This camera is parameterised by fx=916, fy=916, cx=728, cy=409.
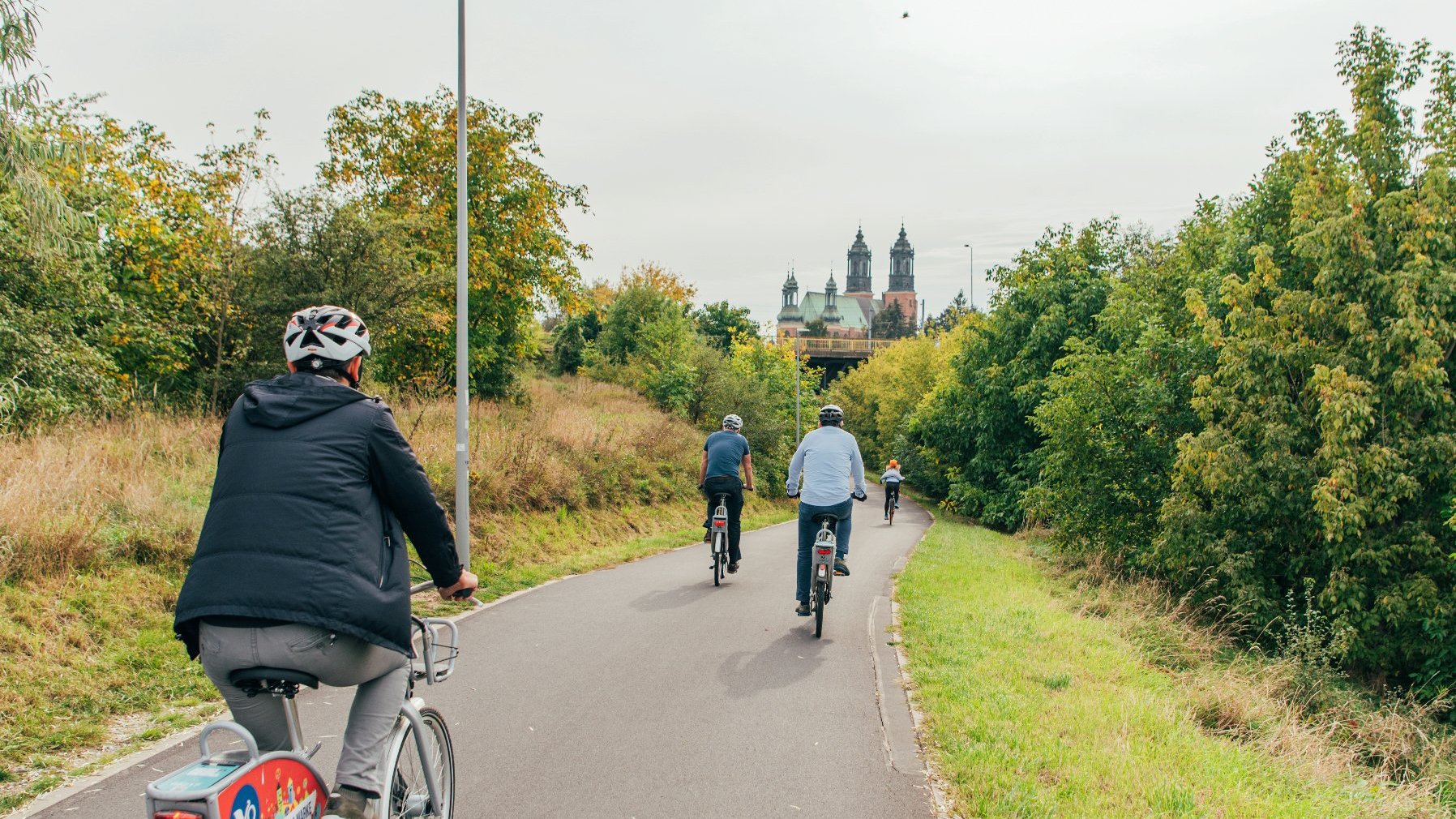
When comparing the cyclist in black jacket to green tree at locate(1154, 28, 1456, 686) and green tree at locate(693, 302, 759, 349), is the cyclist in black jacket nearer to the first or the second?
green tree at locate(1154, 28, 1456, 686)

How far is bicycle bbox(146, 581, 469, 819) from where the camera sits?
2348 millimetres

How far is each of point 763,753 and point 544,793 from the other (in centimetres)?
131

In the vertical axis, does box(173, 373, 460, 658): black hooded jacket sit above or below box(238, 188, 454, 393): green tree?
below

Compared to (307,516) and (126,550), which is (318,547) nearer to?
(307,516)

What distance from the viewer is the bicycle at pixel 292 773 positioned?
235cm

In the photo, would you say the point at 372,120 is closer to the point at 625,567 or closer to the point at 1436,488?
the point at 625,567

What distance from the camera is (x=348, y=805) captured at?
9.53 ft

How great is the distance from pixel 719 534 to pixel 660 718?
5.72 meters

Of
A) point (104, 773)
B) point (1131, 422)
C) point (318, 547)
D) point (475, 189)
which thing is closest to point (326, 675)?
point (318, 547)

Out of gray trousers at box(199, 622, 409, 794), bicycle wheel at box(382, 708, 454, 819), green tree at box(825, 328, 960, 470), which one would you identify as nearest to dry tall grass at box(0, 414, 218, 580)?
bicycle wheel at box(382, 708, 454, 819)

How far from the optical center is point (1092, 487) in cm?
2008

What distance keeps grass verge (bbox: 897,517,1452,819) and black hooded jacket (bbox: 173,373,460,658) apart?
10.3ft

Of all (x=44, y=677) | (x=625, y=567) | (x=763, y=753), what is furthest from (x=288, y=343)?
(x=625, y=567)

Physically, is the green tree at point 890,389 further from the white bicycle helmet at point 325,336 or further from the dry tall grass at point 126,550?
the white bicycle helmet at point 325,336
